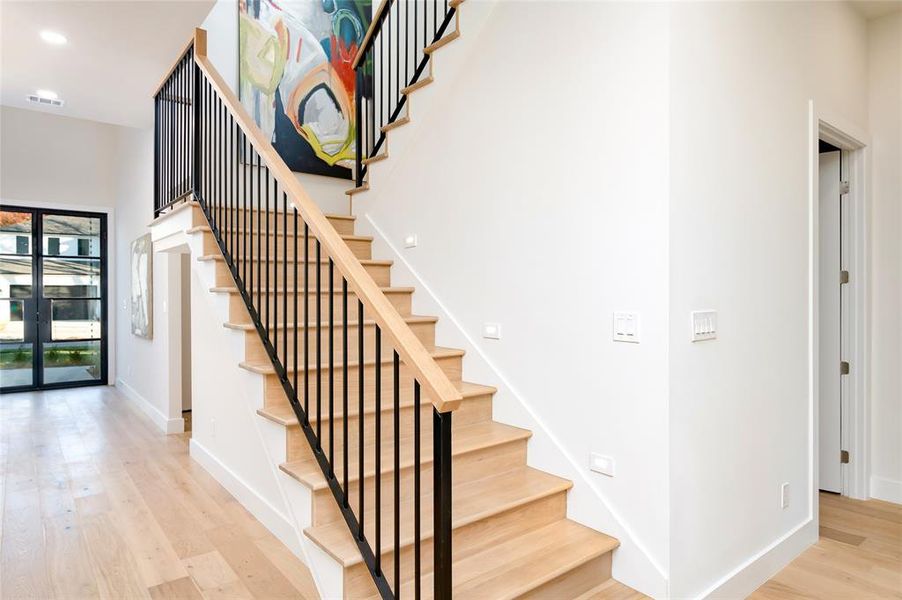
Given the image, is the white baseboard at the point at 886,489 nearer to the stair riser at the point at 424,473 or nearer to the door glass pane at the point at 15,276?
the stair riser at the point at 424,473

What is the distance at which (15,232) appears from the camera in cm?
664

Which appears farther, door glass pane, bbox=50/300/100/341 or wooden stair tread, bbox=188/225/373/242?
door glass pane, bbox=50/300/100/341

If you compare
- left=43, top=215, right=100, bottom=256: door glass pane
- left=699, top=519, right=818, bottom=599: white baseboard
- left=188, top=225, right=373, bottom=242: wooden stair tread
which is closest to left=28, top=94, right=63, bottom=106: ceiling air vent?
left=188, top=225, right=373, bottom=242: wooden stair tread

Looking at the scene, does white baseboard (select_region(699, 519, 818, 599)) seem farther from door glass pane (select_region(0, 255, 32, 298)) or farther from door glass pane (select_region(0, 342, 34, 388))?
door glass pane (select_region(0, 255, 32, 298))

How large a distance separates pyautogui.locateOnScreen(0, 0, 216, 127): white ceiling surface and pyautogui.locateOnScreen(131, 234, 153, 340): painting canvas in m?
1.49

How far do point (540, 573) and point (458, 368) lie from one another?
119 cm

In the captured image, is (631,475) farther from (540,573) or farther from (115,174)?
(115,174)

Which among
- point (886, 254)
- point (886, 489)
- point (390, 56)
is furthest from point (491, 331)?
point (886, 489)

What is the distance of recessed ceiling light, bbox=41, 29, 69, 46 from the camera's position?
3.16 meters

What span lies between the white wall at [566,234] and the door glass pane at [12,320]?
632cm

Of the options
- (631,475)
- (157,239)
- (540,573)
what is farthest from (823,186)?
(157,239)

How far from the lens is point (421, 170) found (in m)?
3.26

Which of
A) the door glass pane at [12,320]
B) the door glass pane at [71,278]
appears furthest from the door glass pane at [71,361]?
the door glass pane at [71,278]

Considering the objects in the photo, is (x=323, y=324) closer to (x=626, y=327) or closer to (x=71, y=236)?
(x=626, y=327)
